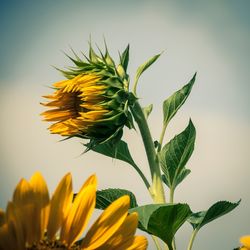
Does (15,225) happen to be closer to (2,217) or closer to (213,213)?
(2,217)

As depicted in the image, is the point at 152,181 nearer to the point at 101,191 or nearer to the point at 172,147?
the point at 172,147

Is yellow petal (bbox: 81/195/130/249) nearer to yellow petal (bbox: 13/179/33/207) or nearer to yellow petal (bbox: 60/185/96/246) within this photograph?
yellow petal (bbox: 60/185/96/246)

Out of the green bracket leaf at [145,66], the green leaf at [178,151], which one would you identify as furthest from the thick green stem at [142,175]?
the green bracket leaf at [145,66]

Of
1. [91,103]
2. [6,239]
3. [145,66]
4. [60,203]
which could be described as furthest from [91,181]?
[145,66]

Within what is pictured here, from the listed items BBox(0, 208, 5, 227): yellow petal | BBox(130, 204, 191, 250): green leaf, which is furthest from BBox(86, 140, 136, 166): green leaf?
BBox(0, 208, 5, 227): yellow petal

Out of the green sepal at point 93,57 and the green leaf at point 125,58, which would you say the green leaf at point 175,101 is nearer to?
the green leaf at point 125,58
